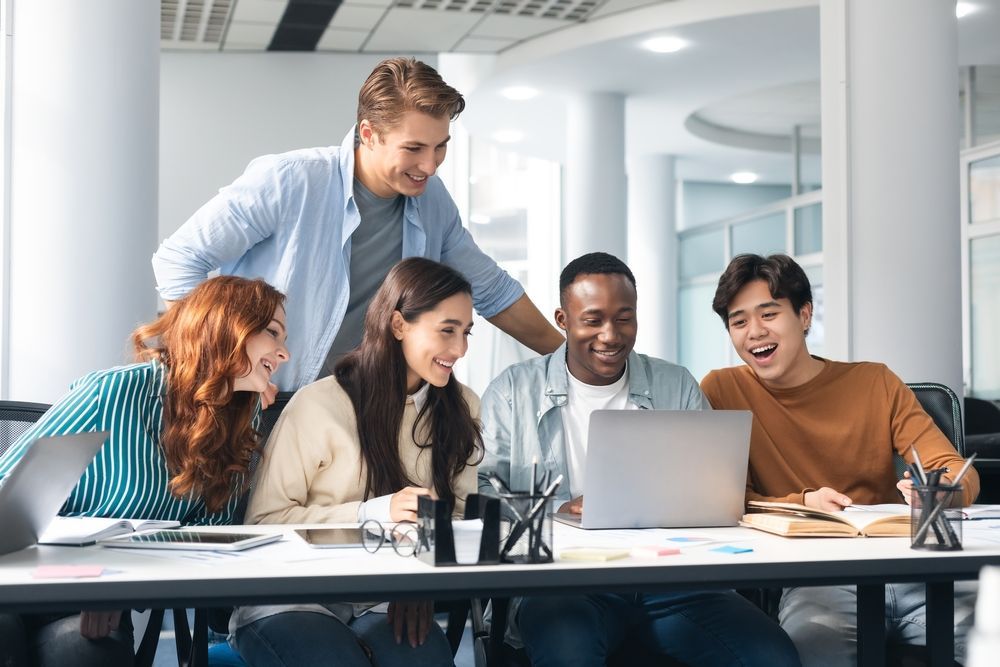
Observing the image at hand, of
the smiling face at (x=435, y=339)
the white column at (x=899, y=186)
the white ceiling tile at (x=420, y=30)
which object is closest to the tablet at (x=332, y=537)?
the smiling face at (x=435, y=339)

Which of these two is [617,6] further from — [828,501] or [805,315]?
[828,501]

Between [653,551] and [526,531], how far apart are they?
0.22 meters

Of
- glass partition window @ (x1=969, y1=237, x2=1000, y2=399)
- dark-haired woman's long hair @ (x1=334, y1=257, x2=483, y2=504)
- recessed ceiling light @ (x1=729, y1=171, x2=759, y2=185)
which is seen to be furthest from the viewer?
recessed ceiling light @ (x1=729, y1=171, x2=759, y2=185)

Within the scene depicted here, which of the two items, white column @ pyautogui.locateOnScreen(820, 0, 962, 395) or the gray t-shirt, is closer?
the gray t-shirt

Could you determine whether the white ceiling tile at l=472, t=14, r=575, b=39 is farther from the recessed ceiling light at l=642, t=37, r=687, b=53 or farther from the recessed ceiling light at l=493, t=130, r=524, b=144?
the recessed ceiling light at l=493, t=130, r=524, b=144

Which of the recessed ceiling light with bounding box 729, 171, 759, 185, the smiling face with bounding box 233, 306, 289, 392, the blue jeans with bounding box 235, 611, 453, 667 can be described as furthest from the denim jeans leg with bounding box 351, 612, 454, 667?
the recessed ceiling light with bounding box 729, 171, 759, 185

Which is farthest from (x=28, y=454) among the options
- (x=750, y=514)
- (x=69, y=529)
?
(x=750, y=514)

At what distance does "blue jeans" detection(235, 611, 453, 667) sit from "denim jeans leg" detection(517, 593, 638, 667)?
19cm

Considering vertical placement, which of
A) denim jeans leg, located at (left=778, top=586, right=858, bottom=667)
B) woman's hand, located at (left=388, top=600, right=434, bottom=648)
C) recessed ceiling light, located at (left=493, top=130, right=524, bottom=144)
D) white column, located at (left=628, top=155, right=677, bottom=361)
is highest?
recessed ceiling light, located at (left=493, top=130, right=524, bottom=144)

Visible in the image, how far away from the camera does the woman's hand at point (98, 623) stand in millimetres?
1783

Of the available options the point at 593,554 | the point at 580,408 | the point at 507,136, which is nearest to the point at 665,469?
the point at 593,554

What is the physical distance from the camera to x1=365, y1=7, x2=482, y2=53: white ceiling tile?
6.79 metres

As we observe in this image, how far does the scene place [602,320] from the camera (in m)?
2.56

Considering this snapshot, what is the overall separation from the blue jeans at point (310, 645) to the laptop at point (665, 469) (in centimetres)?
41
